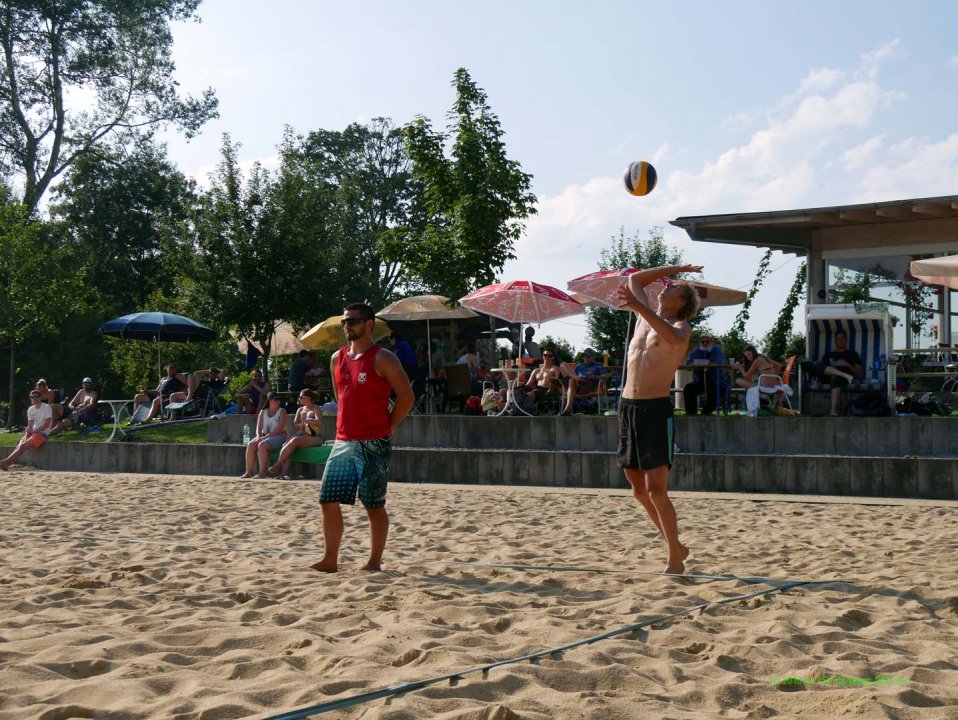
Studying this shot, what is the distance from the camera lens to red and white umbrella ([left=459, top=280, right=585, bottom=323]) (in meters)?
15.2

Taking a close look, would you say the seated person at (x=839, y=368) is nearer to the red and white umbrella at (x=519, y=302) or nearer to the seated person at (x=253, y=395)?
the red and white umbrella at (x=519, y=302)

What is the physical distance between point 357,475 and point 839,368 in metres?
9.08

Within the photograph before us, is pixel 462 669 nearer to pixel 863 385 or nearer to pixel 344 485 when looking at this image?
pixel 344 485

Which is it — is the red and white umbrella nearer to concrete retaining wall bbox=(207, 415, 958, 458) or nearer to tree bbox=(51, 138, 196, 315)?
concrete retaining wall bbox=(207, 415, 958, 458)

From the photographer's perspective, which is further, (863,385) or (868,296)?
(868,296)

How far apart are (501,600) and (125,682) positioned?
202 centimetres

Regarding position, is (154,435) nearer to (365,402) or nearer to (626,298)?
(365,402)

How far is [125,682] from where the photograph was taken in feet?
11.4

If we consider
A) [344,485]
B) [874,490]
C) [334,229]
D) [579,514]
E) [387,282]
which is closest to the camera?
[344,485]

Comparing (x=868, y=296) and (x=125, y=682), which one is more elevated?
(x=868, y=296)

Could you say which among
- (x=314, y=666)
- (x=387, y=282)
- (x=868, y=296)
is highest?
(x=387, y=282)

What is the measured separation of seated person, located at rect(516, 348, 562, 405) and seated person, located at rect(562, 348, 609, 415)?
29 cm

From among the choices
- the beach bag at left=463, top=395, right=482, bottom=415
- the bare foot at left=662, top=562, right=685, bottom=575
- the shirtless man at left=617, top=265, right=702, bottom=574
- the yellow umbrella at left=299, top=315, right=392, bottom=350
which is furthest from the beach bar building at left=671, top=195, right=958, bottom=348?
the bare foot at left=662, top=562, right=685, bottom=575

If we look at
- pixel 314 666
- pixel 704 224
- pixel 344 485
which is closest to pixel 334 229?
pixel 704 224
